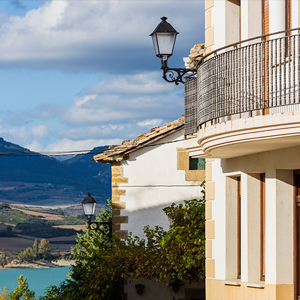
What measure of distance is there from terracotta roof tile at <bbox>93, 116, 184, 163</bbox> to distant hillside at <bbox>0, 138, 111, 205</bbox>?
64843 mm

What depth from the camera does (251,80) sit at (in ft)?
26.3

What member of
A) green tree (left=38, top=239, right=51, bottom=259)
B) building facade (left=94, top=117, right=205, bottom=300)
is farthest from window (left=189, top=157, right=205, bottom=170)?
green tree (left=38, top=239, right=51, bottom=259)

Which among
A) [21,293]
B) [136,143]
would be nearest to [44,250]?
[21,293]

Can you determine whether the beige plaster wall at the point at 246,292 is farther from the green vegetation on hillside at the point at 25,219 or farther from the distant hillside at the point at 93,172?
the distant hillside at the point at 93,172

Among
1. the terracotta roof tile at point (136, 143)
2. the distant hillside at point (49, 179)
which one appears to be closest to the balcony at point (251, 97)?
the terracotta roof tile at point (136, 143)

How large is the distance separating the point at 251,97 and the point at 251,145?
2.36 ft

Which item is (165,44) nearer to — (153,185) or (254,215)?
(254,215)

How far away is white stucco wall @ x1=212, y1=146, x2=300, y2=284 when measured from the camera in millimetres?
8828

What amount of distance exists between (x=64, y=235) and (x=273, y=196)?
40685 mm

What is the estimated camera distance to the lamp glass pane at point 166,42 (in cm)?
1098

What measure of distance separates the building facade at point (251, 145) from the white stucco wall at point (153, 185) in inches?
334

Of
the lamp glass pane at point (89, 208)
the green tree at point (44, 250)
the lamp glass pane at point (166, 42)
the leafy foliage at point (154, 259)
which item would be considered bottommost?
the green tree at point (44, 250)

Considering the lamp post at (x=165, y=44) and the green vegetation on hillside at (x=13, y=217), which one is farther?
the green vegetation on hillside at (x=13, y=217)

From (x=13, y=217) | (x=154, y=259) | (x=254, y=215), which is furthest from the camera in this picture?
(x=13, y=217)
